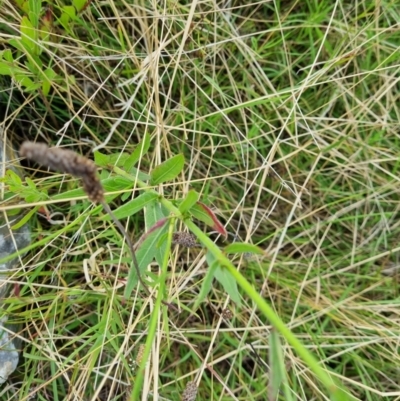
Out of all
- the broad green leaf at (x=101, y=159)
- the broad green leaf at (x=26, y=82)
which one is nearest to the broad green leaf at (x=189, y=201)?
the broad green leaf at (x=101, y=159)

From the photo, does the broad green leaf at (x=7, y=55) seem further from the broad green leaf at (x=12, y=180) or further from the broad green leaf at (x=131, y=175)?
the broad green leaf at (x=131, y=175)

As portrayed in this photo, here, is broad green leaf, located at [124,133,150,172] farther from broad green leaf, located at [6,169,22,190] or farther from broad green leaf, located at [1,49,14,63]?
broad green leaf, located at [1,49,14,63]

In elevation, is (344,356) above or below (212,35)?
below

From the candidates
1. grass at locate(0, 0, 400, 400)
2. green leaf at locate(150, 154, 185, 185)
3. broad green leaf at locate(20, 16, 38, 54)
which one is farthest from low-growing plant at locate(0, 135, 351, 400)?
broad green leaf at locate(20, 16, 38, 54)

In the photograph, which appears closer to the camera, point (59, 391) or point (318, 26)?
point (59, 391)

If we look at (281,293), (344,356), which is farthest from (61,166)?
(344,356)

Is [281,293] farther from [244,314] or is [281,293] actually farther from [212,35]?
[212,35]
